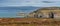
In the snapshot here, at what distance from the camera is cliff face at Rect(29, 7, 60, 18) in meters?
1.26

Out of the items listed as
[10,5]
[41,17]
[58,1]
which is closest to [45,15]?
[41,17]

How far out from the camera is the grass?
1248 mm

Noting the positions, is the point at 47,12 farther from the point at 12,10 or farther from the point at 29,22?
the point at 12,10

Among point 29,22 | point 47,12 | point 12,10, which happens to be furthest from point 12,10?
point 47,12

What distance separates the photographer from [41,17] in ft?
4.15

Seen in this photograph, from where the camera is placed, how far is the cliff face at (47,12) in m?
1.26

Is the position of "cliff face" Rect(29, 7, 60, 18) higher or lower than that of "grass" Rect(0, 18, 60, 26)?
higher

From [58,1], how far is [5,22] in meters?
0.49

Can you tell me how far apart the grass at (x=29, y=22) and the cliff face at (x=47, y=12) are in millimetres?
36

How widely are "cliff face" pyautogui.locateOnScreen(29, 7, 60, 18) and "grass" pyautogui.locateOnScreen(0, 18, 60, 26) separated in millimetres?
36

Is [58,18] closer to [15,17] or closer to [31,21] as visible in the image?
[31,21]

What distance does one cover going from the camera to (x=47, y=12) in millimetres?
1269

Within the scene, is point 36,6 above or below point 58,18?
above

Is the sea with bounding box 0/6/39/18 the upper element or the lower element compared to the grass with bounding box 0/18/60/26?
upper
